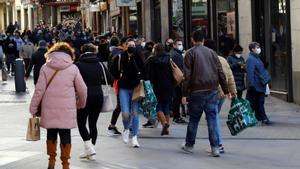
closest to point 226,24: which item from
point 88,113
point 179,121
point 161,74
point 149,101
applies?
point 179,121

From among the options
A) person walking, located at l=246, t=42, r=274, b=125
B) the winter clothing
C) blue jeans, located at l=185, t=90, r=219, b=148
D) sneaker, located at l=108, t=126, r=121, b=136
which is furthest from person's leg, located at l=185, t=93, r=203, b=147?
the winter clothing

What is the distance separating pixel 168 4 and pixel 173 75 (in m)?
16.1

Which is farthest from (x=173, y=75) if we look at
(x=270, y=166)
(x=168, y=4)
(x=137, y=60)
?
(x=168, y=4)

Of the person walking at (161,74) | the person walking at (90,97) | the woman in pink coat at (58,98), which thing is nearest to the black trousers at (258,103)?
the person walking at (161,74)

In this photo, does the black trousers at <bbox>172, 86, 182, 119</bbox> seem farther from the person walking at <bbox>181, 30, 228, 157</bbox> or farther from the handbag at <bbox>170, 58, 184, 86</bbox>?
the person walking at <bbox>181, 30, 228, 157</bbox>

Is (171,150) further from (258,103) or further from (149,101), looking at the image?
(258,103)

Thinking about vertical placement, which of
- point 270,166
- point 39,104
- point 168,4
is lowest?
point 270,166

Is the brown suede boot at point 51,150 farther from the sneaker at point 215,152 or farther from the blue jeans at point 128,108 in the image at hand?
the blue jeans at point 128,108

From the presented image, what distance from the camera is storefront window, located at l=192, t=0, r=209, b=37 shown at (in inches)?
983

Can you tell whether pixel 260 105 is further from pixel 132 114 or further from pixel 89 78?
pixel 89 78

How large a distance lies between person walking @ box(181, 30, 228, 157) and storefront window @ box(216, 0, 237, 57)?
10.7 meters

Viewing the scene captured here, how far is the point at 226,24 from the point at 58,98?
1415 centimetres

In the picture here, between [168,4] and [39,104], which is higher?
[168,4]

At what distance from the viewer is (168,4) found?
29219 millimetres
